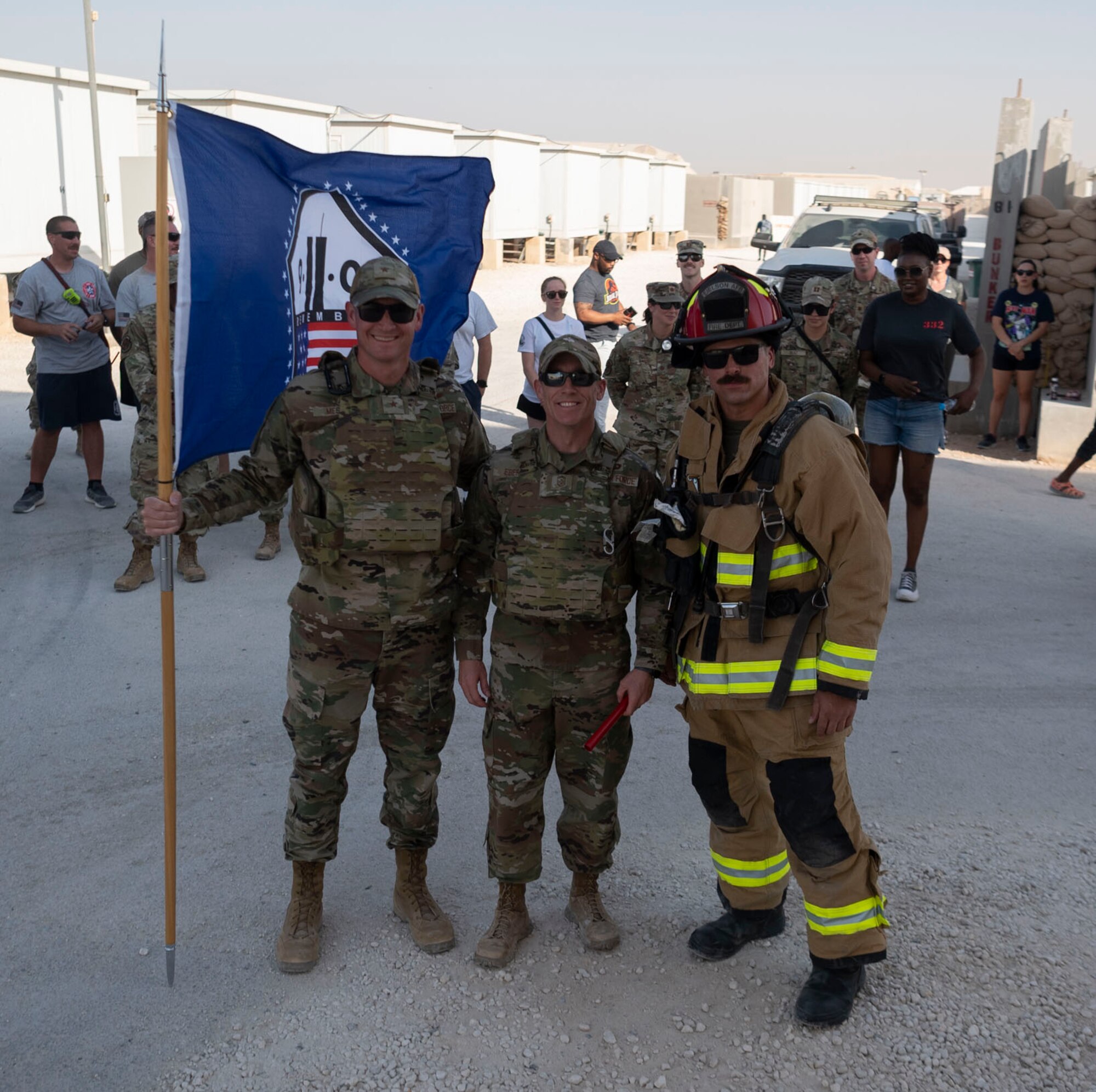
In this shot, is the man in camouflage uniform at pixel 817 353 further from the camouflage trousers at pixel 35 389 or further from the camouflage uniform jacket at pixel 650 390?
the camouflage trousers at pixel 35 389

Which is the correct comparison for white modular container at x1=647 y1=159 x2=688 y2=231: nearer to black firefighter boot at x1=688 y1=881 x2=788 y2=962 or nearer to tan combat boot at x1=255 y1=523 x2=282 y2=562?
tan combat boot at x1=255 y1=523 x2=282 y2=562

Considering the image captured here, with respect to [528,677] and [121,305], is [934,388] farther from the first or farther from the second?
[121,305]

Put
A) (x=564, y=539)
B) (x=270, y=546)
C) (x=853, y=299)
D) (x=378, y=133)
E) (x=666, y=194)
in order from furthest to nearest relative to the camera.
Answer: (x=666, y=194) < (x=378, y=133) < (x=853, y=299) < (x=270, y=546) < (x=564, y=539)

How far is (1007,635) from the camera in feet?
21.5

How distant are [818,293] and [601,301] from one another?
345 cm

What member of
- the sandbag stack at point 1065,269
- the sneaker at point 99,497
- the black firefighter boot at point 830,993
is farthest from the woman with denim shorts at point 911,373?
the sneaker at point 99,497

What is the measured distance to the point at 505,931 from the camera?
3.63m

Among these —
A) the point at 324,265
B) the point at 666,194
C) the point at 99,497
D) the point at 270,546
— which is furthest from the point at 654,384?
the point at 666,194

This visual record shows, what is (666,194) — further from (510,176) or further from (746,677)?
(746,677)

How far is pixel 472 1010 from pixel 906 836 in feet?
6.24

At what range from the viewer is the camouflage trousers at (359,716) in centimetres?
348

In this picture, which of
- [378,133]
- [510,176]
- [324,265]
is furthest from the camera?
[510,176]

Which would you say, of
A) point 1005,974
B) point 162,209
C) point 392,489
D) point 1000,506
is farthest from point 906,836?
point 1000,506

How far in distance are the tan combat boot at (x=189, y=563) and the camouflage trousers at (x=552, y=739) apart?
422 cm
